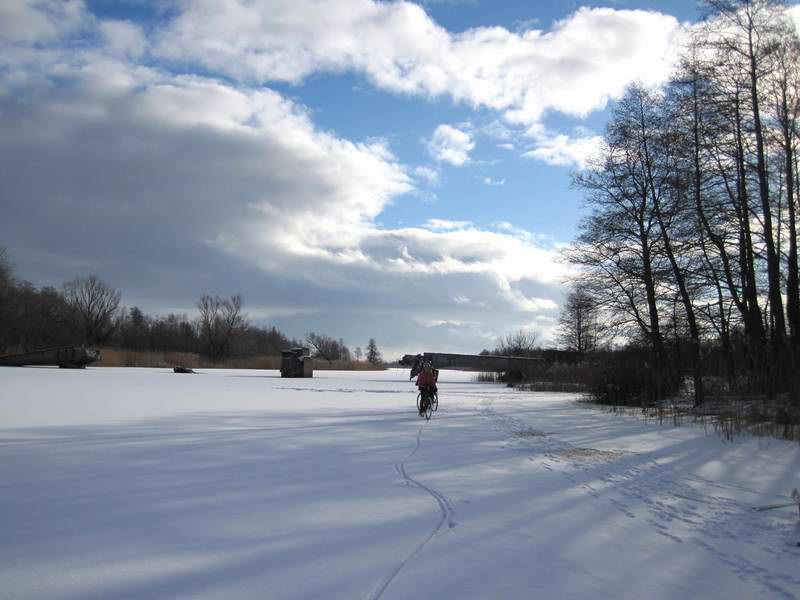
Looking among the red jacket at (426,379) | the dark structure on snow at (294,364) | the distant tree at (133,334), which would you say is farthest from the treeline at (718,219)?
the distant tree at (133,334)

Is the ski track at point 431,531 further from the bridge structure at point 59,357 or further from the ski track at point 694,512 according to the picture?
the bridge structure at point 59,357

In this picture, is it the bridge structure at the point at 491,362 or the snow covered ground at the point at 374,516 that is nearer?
the snow covered ground at the point at 374,516

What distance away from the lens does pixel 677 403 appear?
19594 millimetres

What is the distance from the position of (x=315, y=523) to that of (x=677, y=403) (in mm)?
17668

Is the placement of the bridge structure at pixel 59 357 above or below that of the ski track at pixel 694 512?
above

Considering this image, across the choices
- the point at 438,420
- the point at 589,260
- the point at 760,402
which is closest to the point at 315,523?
the point at 438,420

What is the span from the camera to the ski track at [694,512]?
4.62 m

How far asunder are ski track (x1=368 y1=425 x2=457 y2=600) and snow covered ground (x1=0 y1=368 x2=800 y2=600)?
0.07ft

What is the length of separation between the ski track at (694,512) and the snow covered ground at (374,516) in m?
0.03

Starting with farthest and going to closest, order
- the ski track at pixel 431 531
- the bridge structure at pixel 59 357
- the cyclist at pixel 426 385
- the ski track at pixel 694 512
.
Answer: the bridge structure at pixel 59 357 < the cyclist at pixel 426 385 < the ski track at pixel 694 512 < the ski track at pixel 431 531

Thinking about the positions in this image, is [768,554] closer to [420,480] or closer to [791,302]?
[420,480]

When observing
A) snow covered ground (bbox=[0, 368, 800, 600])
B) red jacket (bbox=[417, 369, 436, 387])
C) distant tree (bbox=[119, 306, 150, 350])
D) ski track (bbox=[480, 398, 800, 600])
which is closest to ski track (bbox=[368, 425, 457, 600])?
snow covered ground (bbox=[0, 368, 800, 600])

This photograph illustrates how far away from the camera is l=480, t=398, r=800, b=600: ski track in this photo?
4625 millimetres

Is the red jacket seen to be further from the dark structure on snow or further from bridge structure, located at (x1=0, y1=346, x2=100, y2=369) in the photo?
bridge structure, located at (x1=0, y1=346, x2=100, y2=369)
